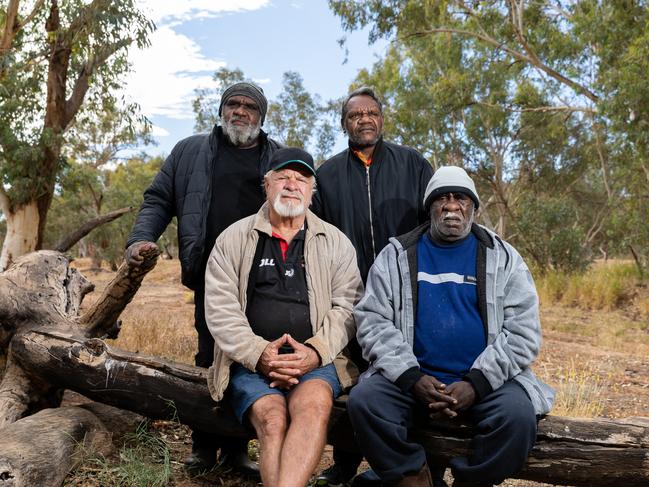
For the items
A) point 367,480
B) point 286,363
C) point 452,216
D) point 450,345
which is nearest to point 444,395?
point 450,345

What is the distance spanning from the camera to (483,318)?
3271 mm

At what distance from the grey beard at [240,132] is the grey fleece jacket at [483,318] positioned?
1.33 metres

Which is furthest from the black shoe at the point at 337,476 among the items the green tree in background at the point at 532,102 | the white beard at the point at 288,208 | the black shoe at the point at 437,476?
the green tree in background at the point at 532,102

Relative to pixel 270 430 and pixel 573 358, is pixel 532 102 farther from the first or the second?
pixel 270 430

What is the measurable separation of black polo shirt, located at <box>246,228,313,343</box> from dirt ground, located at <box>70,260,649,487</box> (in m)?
1.22

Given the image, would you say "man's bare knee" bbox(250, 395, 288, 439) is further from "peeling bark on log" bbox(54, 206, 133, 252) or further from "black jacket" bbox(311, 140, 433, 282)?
"peeling bark on log" bbox(54, 206, 133, 252)

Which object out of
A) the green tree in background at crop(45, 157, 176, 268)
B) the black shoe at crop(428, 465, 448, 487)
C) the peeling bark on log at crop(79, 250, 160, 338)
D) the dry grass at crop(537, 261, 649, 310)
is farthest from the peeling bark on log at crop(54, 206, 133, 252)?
the green tree in background at crop(45, 157, 176, 268)

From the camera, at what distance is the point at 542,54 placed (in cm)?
1633

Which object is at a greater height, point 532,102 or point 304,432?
point 532,102

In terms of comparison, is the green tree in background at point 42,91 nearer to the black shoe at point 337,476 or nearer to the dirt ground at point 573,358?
the dirt ground at point 573,358

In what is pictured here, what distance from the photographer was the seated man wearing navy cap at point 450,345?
304cm

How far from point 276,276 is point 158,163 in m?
42.3

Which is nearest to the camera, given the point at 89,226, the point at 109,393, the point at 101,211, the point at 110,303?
the point at 109,393

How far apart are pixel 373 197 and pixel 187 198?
1.22 meters
